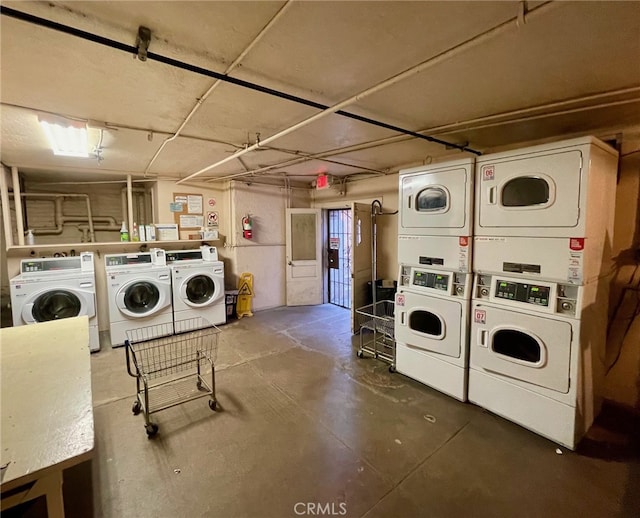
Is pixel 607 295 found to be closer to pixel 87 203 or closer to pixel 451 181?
pixel 451 181

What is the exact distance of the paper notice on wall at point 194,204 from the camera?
5.09m

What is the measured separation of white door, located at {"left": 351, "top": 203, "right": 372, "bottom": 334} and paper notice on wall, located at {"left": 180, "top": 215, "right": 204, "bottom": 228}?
2711 millimetres

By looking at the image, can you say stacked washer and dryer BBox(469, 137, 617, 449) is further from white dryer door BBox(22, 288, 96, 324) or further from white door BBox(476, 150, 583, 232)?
white dryer door BBox(22, 288, 96, 324)

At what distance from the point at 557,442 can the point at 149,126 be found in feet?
13.1

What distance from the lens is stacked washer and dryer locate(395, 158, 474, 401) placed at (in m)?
2.54

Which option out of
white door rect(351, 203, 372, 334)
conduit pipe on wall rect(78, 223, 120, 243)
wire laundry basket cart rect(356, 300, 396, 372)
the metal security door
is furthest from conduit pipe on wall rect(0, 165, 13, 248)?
the metal security door

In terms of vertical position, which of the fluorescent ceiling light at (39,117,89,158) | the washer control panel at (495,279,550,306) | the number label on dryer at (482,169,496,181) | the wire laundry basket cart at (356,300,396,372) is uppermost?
the fluorescent ceiling light at (39,117,89,158)

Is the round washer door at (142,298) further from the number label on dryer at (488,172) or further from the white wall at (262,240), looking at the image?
the number label on dryer at (488,172)

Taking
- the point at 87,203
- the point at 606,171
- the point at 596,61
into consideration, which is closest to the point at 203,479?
the point at 596,61

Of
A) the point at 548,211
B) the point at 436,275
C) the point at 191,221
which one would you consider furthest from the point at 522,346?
the point at 191,221

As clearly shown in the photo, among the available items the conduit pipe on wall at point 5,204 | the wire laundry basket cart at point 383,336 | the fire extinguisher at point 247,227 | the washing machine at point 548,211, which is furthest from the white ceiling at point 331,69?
the fire extinguisher at point 247,227

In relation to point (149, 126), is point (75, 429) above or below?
below

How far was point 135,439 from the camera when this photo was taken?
7.31 feet

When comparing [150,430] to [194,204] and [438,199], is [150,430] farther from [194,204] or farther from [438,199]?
[194,204]
